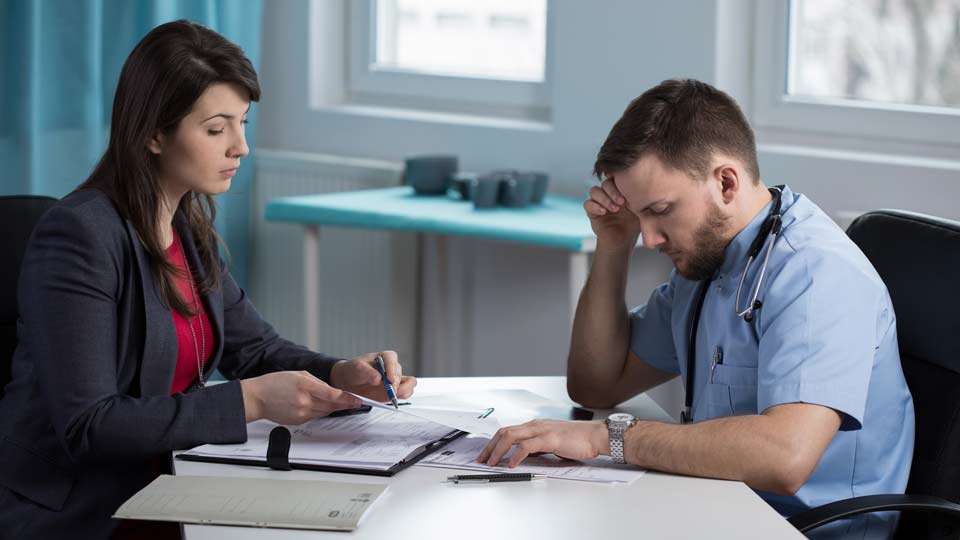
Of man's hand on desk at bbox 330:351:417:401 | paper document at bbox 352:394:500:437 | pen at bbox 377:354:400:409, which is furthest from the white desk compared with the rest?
man's hand on desk at bbox 330:351:417:401

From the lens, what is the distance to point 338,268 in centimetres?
400

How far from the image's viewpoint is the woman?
1723 mm

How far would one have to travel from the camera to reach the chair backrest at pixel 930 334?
1.80 metres

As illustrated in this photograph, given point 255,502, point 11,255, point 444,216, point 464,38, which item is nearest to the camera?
point 255,502

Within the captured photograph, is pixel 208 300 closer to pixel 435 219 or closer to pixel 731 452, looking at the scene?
pixel 731 452

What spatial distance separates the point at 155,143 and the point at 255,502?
699 mm

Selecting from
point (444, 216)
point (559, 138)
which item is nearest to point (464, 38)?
point (559, 138)

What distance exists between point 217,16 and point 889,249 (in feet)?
8.00

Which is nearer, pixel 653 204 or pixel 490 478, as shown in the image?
pixel 490 478

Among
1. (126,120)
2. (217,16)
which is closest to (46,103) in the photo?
(217,16)

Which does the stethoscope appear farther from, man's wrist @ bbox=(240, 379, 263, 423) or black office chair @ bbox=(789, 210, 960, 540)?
man's wrist @ bbox=(240, 379, 263, 423)

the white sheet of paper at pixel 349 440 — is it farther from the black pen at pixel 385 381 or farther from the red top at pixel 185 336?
the red top at pixel 185 336

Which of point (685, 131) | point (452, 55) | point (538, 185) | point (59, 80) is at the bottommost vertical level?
point (538, 185)

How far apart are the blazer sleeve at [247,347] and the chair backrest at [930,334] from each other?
968 mm
